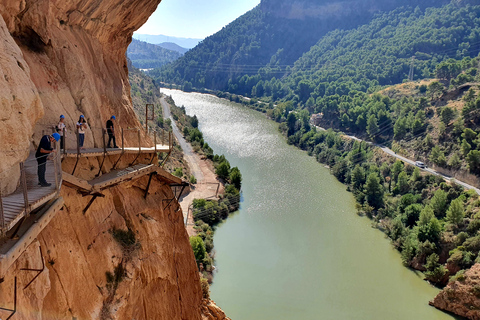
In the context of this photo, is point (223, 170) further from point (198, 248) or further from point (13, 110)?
point (13, 110)

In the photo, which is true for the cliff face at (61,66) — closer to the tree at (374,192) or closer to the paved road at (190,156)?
the paved road at (190,156)

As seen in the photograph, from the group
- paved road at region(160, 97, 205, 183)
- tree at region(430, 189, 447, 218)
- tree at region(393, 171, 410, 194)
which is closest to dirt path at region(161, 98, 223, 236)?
paved road at region(160, 97, 205, 183)

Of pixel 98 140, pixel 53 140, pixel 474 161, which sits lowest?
pixel 474 161

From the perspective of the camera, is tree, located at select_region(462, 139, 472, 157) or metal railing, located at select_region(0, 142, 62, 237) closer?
metal railing, located at select_region(0, 142, 62, 237)

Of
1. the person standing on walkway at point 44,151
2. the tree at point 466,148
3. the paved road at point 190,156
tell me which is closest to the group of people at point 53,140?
the person standing on walkway at point 44,151

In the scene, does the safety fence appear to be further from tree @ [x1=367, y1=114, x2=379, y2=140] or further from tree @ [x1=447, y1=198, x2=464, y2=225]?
tree @ [x1=367, y1=114, x2=379, y2=140]

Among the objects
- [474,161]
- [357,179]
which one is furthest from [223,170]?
[474,161]
